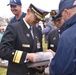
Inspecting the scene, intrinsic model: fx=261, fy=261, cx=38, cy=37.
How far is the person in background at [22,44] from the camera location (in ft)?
10.6

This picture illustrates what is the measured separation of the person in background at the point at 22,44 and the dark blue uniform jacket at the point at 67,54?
975 millimetres

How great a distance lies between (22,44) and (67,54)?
122 cm

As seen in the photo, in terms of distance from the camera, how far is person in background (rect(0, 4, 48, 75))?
10.6ft

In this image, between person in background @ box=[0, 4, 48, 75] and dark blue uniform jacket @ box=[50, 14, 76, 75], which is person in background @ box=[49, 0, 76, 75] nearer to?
dark blue uniform jacket @ box=[50, 14, 76, 75]

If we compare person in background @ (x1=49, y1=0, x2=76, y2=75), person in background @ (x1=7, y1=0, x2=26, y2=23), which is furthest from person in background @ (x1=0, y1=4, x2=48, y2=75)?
person in background @ (x1=7, y1=0, x2=26, y2=23)

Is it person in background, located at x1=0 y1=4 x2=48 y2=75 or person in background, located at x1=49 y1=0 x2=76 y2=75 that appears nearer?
person in background, located at x1=49 y1=0 x2=76 y2=75

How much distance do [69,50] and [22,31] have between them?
1321 millimetres

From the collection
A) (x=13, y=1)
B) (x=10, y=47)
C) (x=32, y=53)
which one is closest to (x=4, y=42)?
(x=10, y=47)

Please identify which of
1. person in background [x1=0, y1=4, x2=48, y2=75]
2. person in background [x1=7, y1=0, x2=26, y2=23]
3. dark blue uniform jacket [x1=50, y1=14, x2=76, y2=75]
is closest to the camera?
dark blue uniform jacket [x1=50, y1=14, x2=76, y2=75]

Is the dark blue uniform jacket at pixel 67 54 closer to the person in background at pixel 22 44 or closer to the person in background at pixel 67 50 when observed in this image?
the person in background at pixel 67 50

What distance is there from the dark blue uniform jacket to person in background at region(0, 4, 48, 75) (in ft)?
3.20

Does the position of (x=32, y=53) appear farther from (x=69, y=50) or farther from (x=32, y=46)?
(x=69, y=50)

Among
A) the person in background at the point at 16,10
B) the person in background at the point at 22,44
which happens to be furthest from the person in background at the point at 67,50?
the person in background at the point at 16,10

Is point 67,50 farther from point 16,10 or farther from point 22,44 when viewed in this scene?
point 16,10
